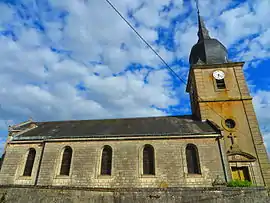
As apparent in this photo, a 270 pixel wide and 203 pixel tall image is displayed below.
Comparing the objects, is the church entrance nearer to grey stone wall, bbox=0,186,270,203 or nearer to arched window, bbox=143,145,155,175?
grey stone wall, bbox=0,186,270,203

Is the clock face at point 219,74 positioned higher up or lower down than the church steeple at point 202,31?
lower down

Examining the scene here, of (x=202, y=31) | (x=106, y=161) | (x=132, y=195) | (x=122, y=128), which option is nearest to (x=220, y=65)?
(x=202, y=31)

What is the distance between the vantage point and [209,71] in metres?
19.7

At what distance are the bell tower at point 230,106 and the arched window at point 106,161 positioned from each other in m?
8.49

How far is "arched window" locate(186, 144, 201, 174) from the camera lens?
566 inches

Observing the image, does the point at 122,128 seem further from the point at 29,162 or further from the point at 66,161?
the point at 29,162

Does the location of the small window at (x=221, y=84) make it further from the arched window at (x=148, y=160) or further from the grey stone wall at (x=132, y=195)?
the grey stone wall at (x=132, y=195)

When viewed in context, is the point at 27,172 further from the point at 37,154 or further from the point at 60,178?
the point at 60,178

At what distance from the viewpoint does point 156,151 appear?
15031 millimetres

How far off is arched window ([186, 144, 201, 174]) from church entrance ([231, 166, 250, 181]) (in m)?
2.74

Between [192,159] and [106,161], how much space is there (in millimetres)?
6385

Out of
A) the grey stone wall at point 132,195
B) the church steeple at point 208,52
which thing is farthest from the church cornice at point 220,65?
the grey stone wall at point 132,195

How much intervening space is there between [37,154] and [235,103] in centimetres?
1712

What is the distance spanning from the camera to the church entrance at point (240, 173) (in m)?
14.6
